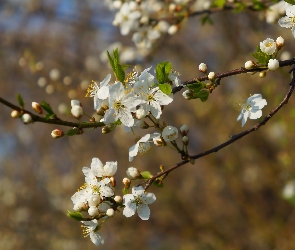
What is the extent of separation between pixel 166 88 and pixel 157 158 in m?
5.21

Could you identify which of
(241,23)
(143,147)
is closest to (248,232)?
(241,23)

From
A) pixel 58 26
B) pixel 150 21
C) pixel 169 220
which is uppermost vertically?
pixel 58 26

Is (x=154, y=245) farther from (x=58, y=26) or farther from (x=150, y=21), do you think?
(x=150, y=21)

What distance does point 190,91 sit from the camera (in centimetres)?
149

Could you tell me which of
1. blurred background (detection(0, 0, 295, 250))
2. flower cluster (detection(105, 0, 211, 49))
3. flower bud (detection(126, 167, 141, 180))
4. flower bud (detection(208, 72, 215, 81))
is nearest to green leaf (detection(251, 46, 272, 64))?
flower bud (detection(208, 72, 215, 81))

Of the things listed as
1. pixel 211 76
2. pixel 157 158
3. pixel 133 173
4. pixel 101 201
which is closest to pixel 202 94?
pixel 211 76

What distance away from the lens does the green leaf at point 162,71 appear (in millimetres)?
1476

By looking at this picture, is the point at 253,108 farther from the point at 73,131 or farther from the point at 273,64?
the point at 73,131

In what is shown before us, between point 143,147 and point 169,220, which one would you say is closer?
point 143,147

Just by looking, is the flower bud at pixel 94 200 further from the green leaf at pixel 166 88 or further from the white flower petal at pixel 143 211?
the green leaf at pixel 166 88

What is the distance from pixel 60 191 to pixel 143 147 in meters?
5.49

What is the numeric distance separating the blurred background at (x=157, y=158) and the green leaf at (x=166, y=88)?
3615 millimetres

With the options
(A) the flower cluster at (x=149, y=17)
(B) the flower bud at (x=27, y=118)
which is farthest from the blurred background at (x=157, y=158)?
(B) the flower bud at (x=27, y=118)

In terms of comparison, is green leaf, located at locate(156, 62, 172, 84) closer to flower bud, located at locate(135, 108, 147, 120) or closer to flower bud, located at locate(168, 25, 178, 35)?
flower bud, located at locate(135, 108, 147, 120)
